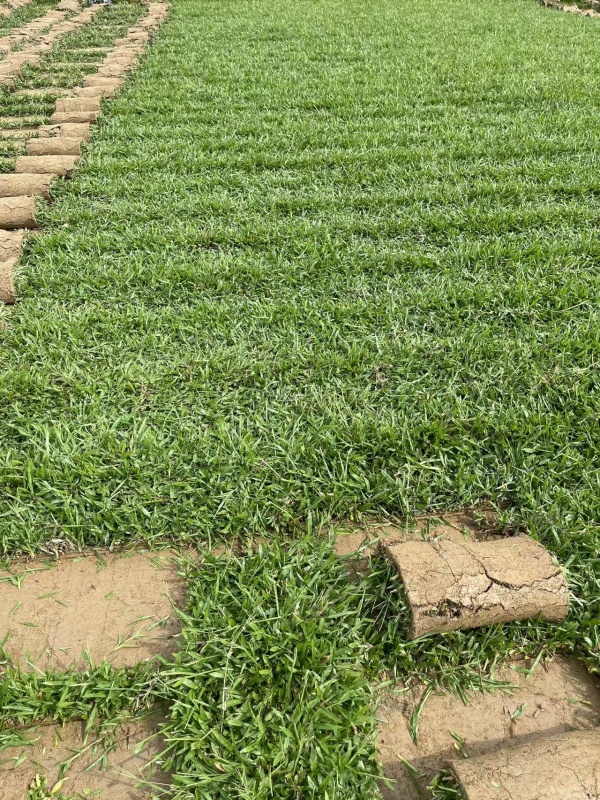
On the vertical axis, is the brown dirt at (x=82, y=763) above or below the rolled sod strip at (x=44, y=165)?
below

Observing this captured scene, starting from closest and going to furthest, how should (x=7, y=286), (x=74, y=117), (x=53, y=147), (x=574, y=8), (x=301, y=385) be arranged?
1. (x=301, y=385)
2. (x=7, y=286)
3. (x=53, y=147)
4. (x=74, y=117)
5. (x=574, y=8)

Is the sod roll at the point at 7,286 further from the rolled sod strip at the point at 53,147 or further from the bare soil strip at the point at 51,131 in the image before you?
the rolled sod strip at the point at 53,147

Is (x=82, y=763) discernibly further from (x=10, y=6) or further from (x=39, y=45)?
(x=10, y=6)

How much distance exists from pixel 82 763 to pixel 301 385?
1.49 m

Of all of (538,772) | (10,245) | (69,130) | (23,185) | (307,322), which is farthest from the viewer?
(69,130)

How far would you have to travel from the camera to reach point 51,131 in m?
4.70

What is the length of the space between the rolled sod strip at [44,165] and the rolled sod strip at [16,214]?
1.85 ft

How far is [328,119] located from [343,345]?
3061mm

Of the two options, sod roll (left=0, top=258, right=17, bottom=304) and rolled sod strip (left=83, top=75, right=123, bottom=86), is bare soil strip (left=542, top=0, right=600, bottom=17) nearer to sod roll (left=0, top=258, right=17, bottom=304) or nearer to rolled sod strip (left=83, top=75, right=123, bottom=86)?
rolled sod strip (left=83, top=75, right=123, bottom=86)

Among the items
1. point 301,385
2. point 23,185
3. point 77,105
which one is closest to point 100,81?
point 77,105

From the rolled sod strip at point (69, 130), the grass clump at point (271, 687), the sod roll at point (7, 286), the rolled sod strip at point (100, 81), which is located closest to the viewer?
the grass clump at point (271, 687)

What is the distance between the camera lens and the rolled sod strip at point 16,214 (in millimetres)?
3465

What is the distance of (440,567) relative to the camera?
1.62 meters

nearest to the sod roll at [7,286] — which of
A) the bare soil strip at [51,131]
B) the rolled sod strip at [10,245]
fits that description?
the bare soil strip at [51,131]
